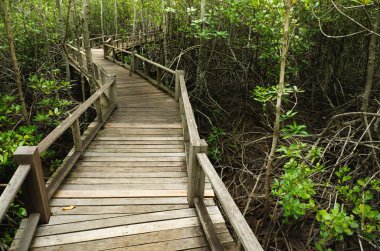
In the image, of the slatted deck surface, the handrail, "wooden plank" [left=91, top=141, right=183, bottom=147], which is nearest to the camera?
the slatted deck surface

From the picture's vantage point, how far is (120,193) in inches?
140

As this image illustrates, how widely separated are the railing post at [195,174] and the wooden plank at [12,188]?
172cm

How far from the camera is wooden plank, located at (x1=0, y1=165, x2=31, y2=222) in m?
2.17

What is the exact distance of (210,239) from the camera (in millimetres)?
2625

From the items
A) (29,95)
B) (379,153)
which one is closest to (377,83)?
(379,153)

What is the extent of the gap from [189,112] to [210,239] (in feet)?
7.48

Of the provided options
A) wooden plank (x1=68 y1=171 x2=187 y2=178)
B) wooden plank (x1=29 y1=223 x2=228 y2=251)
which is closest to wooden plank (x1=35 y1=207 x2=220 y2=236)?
wooden plank (x1=29 y1=223 x2=228 y2=251)

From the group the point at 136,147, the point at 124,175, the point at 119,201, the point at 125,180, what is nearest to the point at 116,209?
the point at 119,201

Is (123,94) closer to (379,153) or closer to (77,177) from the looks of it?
(77,177)

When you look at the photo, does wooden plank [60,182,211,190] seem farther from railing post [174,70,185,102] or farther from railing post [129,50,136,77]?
railing post [129,50,136,77]

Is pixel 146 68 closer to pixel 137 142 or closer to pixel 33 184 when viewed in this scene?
pixel 137 142

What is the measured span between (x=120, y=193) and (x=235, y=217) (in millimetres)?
1997

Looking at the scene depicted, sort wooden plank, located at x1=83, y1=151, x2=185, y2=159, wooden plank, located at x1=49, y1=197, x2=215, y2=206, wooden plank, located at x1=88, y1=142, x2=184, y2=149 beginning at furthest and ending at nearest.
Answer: wooden plank, located at x1=88, y1=142, x2=184, y2=149 → wooden plank, located at x1=83, y1=151, x2=185, y2=159 → wooden plank, located at x1=49, y1=197, x2=215, y2=206

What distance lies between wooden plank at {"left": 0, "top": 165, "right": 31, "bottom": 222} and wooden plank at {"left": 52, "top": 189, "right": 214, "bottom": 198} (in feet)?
3.13
